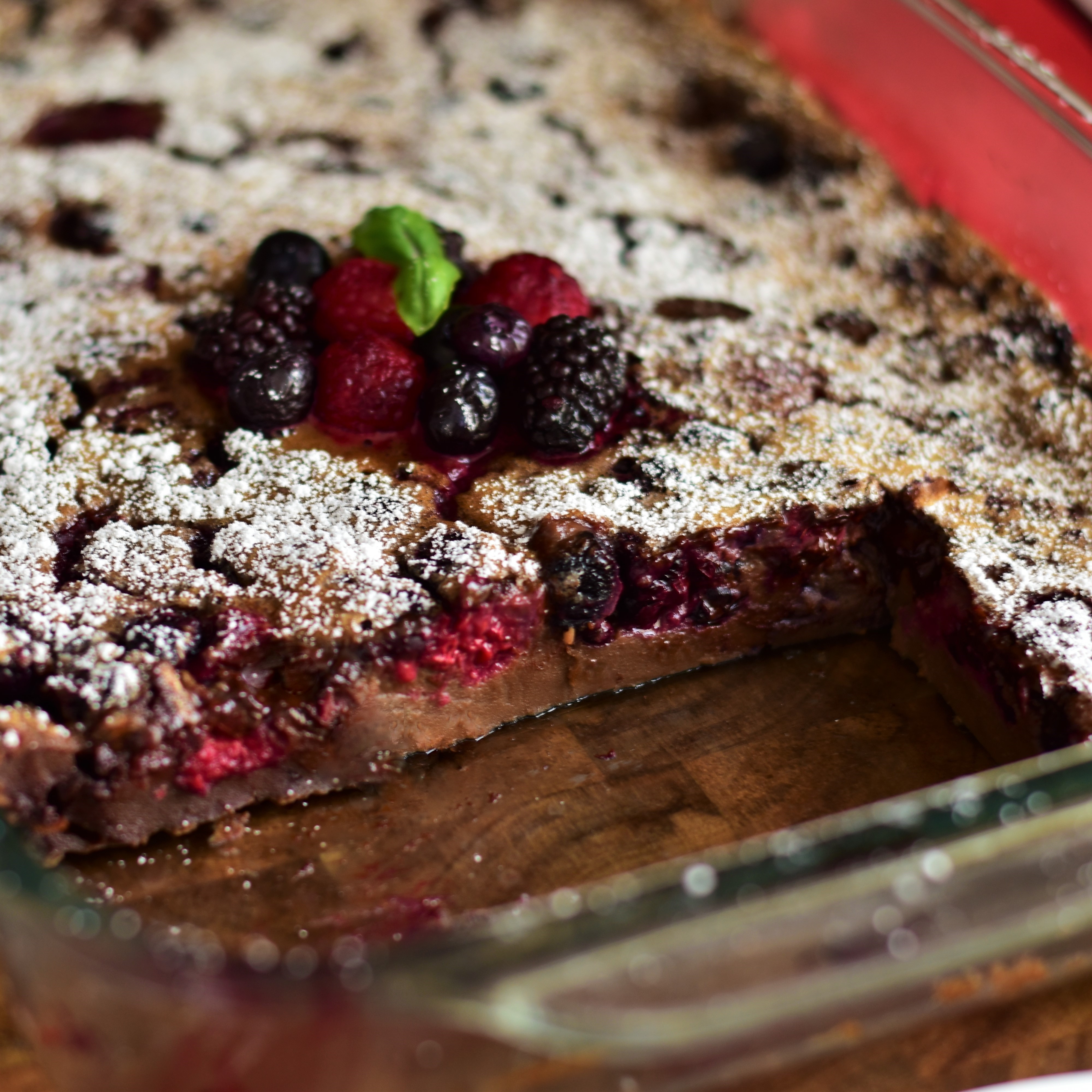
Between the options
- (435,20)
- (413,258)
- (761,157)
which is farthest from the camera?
(435,20)

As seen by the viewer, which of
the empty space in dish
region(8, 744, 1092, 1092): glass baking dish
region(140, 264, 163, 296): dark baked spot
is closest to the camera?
region(8, 744, 1092, 1092): glass baking dish

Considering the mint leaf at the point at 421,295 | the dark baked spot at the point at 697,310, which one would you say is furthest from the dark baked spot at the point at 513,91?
the mint leaf at the point at 421,295

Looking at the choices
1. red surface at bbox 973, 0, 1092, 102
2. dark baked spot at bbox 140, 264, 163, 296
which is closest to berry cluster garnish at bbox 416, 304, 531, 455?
dark baked spot at bbox 140, 264, 163, 296

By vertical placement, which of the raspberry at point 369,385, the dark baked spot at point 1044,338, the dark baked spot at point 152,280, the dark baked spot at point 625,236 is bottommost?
the dark baked spot at point 152,280

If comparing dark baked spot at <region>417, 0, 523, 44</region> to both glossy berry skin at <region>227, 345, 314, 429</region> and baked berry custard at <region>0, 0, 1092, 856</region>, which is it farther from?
glossy berry skin at <region>227, 345, 314, 429</region>

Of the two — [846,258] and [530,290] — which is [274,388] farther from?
[846,258]

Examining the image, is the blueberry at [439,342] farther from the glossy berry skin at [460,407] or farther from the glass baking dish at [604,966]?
the glass baking dish at [604,966]

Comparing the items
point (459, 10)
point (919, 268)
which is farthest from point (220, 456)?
point (459, 10)
